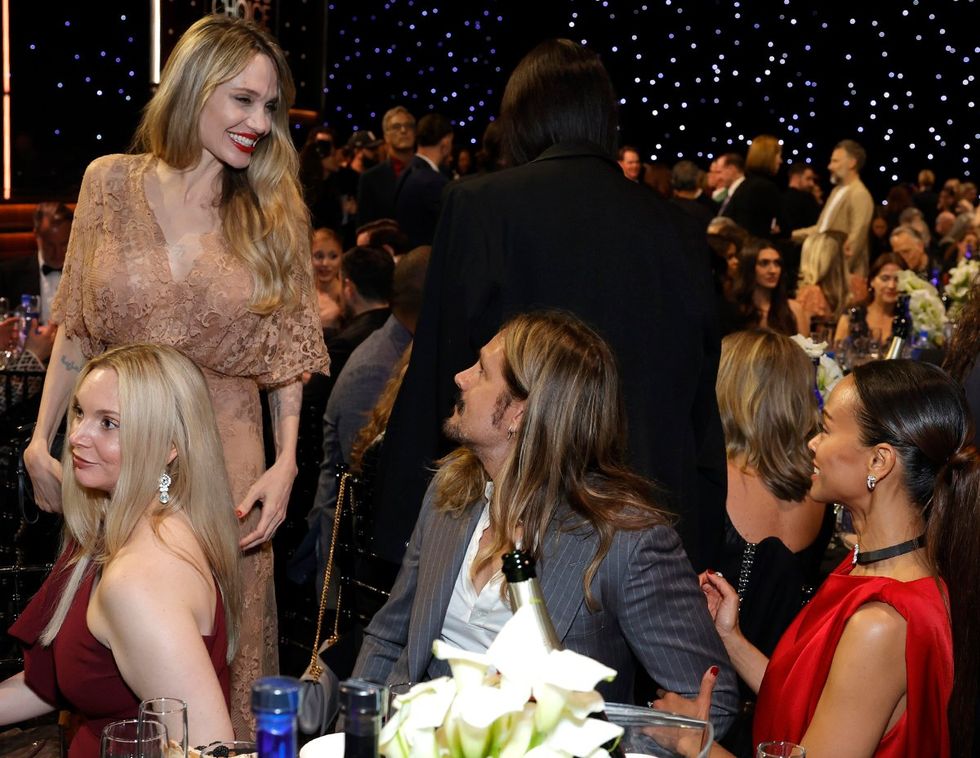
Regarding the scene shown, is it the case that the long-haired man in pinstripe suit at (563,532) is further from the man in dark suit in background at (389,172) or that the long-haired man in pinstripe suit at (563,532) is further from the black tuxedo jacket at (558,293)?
the man in dark suit in background at (389,172)

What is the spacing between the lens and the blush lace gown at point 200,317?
2729 millimetres

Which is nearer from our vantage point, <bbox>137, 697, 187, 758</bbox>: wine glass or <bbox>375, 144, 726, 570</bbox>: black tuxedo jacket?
<bbox>137, 697, 187, 758</bbox>: wine glass

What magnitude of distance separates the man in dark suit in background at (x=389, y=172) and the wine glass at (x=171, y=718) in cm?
688

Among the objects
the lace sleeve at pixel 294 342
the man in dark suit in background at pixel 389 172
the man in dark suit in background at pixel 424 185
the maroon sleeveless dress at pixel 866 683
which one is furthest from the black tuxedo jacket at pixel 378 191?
the maroon sleeveless dress at pixel 866 683

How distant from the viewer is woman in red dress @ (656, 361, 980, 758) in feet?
6.61

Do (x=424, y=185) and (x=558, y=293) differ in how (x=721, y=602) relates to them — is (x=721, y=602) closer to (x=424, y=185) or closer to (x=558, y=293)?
(x=558, y=293)

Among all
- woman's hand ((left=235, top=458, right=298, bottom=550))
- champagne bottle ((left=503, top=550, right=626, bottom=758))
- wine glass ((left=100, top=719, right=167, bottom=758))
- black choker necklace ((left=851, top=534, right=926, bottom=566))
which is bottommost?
woman's hand ((left=235, top=458, right=298, bottom=550))

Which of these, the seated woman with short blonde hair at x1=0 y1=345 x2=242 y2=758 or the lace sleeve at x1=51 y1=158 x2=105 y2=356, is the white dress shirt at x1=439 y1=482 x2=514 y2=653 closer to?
the seated woman with short blonde hair at x1=0 y1=345 x2=242 y2=758

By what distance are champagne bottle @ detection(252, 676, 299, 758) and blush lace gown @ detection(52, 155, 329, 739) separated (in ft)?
5.79

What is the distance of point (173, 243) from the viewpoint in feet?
9.09

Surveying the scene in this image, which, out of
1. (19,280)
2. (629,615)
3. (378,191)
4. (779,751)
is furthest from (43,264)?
(779,751)

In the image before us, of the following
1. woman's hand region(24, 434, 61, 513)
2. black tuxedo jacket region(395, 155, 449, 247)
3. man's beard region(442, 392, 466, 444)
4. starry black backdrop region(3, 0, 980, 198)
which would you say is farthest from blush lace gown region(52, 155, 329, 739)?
starry black backdrop region(3, 0, 980, 198)

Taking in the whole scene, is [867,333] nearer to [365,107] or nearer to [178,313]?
[178,313]

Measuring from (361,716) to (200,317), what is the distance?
1.83 metres
